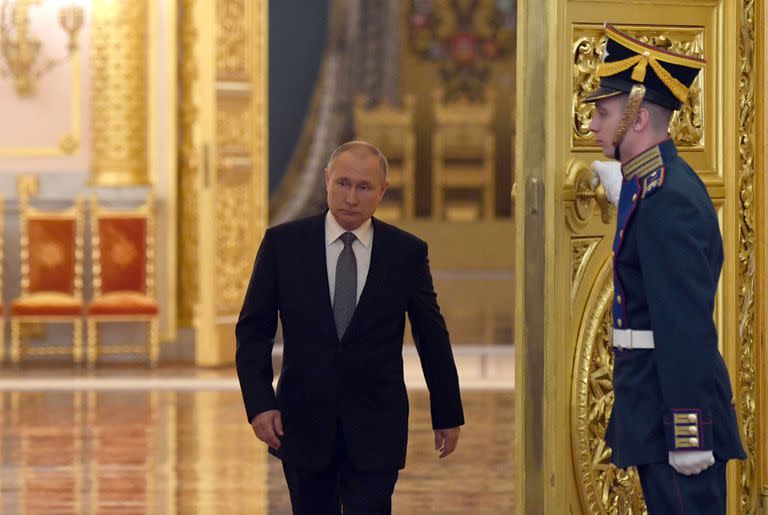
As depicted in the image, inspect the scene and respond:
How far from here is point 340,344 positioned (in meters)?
3.25

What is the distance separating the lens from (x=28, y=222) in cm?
980

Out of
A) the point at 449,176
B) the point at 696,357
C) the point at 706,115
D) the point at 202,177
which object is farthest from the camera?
the point at 449,176

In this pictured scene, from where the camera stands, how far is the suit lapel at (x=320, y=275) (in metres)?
3.26

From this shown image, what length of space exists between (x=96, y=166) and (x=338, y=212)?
696 centimetres

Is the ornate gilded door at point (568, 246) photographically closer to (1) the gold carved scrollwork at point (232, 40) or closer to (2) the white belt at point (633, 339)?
(2) the white belt at point (633, 339)

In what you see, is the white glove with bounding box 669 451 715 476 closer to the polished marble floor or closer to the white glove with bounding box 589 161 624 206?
the white glove with bounding box 589 161 624 206

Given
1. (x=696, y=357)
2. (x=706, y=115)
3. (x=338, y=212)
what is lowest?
(x=696, y=357)

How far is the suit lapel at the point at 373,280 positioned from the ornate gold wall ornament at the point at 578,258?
0.43 m

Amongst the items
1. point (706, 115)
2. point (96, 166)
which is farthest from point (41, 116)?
point (706, 115)

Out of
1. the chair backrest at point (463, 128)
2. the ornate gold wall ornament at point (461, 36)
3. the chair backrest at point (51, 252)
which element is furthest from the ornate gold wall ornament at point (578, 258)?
the ornate gold wall ornament at point (461, 36)

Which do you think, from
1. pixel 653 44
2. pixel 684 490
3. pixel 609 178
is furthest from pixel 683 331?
pixel 653 44

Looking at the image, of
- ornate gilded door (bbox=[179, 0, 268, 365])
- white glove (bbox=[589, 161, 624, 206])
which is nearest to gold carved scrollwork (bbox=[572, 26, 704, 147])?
white glove (bbox=[589, 161, 624, 206])

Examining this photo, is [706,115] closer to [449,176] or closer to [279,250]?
[279,250]

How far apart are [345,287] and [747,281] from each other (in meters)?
1.18
